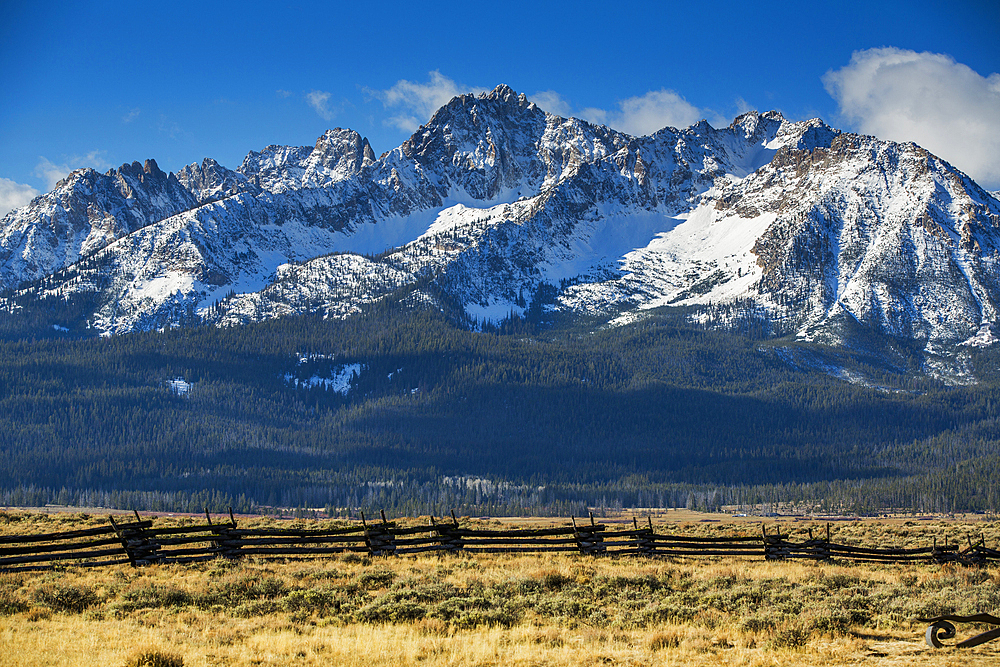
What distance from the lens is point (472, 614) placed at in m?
23.2

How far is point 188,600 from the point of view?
2544 cm

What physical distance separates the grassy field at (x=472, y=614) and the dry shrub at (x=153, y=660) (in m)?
0.03

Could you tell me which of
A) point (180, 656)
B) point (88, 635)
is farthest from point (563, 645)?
point (88, 635)

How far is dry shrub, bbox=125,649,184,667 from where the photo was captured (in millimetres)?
17219

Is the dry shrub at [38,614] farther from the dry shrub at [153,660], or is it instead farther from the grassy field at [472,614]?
the dry shrub at [153,660]

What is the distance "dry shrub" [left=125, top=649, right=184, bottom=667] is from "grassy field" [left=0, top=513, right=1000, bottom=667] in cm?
3

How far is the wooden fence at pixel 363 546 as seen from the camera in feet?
106

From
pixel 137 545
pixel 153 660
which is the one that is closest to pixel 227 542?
pixel 137 545

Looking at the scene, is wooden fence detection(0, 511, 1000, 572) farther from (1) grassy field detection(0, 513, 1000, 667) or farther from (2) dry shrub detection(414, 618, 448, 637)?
(2) dry shrub detection(414, 618, 448, 637)


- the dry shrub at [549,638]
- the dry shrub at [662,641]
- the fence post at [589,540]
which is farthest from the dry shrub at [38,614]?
the fence post at [589,540]

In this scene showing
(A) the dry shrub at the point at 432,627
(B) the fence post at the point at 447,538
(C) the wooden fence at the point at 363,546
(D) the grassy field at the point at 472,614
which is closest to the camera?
(D) the grassy field at the point at 472,614

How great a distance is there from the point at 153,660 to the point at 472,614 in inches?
344

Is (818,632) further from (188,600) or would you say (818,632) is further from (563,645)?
(188,600)

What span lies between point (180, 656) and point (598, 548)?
25.4 metres
